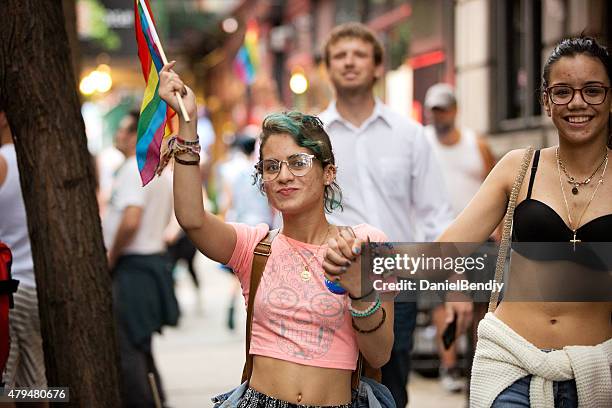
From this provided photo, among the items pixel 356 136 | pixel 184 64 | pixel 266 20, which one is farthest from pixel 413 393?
pixel 184 64

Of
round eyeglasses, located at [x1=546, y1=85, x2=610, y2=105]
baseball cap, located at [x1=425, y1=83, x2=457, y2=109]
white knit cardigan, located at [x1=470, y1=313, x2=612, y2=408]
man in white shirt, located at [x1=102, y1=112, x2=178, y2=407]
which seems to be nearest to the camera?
white knit cardigan, located at [x1=470, y1=313, x2=612, y2=408]

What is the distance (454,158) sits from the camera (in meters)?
9.03

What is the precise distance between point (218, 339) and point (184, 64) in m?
36.9

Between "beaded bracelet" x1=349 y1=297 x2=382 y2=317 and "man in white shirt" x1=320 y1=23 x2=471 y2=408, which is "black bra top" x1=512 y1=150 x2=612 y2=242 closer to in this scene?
"beaded bracelet" x1=349 y1=297 x2=382 y2=317

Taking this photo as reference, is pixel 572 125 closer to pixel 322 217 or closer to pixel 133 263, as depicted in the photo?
pixel 322 217

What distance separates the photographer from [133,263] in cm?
786

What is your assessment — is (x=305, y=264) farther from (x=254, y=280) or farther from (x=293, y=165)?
(x=293, y=165)

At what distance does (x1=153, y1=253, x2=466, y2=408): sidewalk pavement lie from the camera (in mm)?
8953

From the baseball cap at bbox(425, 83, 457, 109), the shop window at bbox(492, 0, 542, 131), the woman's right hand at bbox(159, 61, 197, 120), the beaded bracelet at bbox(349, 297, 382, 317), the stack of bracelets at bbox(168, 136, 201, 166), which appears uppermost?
the shop window at bbox(492, 0, 542, 131)

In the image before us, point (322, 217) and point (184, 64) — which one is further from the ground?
point (184, 64)

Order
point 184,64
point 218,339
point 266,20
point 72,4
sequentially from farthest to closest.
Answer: point 184,64 → point 266,20 → point 218,339 → point 72,4

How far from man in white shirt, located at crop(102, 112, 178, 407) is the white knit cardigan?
13.3ft

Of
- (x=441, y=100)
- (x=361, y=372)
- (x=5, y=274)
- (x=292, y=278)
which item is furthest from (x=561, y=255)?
(x=441, y=100)

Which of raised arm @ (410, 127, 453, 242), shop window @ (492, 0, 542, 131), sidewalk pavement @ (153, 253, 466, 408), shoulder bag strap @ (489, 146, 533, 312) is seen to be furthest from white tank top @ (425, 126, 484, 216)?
shoulder bag strap @ (489, 146, 533, 312)
